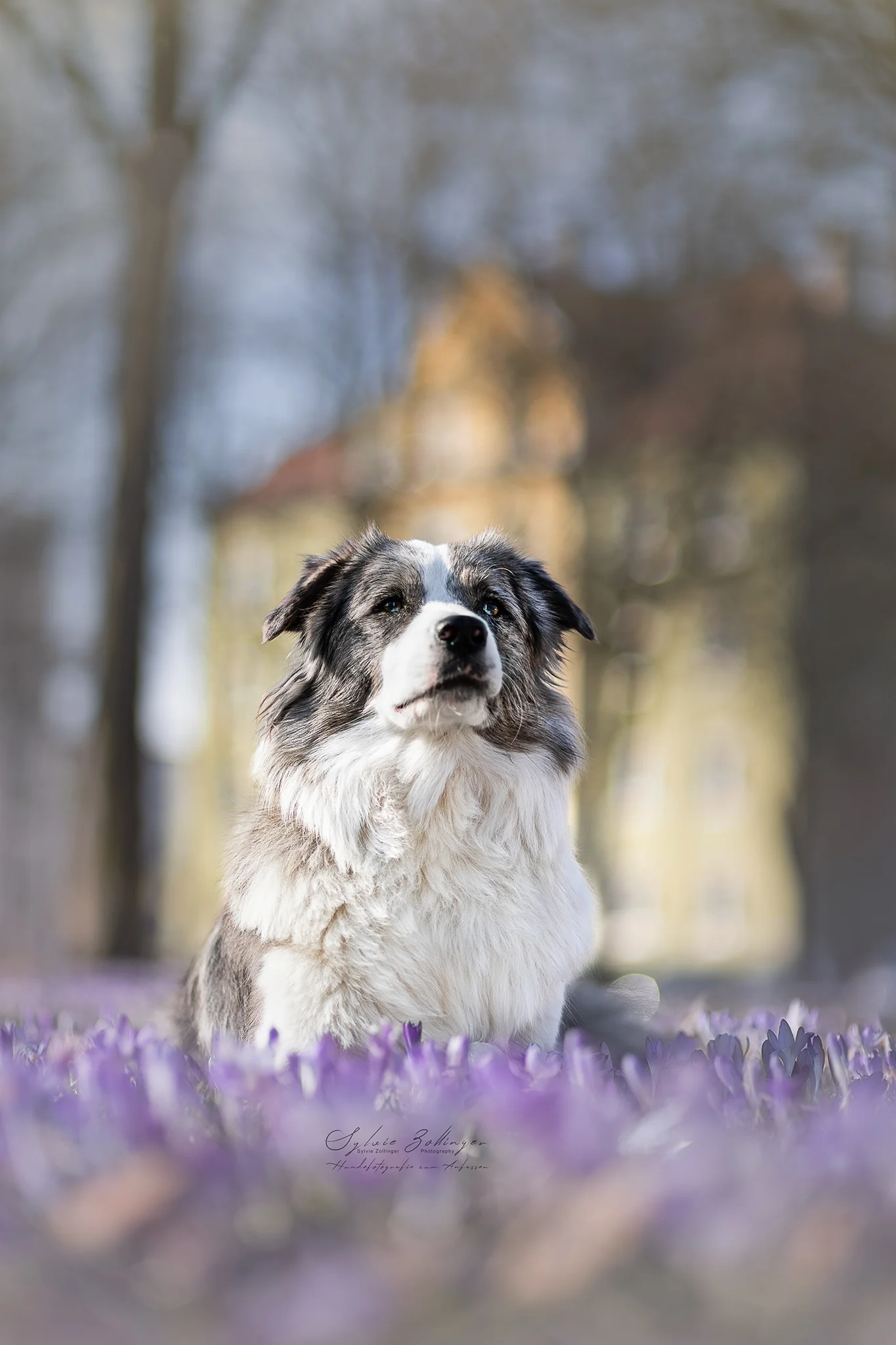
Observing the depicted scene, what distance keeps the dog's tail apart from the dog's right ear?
1.62 meters

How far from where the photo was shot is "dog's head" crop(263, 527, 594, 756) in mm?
3768

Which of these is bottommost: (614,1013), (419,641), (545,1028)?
(614,1013)

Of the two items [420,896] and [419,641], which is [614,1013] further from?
[419,641]

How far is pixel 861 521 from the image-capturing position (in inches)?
851

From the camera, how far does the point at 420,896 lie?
3.65 m

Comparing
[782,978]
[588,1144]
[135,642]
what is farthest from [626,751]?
[588,1144]

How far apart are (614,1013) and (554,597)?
155 centimetres

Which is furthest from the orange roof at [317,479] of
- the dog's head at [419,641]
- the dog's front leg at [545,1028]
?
the dog's front leg at [545,1028]

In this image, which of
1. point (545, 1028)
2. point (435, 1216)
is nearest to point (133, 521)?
point (545, 1028)

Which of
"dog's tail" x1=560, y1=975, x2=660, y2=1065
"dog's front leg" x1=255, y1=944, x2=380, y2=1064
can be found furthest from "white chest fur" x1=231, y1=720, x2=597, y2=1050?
"dog's tail" x1=560, y1=975, x2=660, y2=1065

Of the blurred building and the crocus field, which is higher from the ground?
the blurred building

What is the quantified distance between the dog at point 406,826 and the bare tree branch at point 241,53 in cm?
1103

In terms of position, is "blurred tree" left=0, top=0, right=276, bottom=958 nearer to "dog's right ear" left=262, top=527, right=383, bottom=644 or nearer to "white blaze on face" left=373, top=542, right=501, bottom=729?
"dog's right ear" left=262, top=527, right=383, bottom=644

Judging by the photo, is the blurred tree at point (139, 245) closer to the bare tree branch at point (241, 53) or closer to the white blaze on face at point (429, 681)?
the bare tree branch at point (241, 53)
